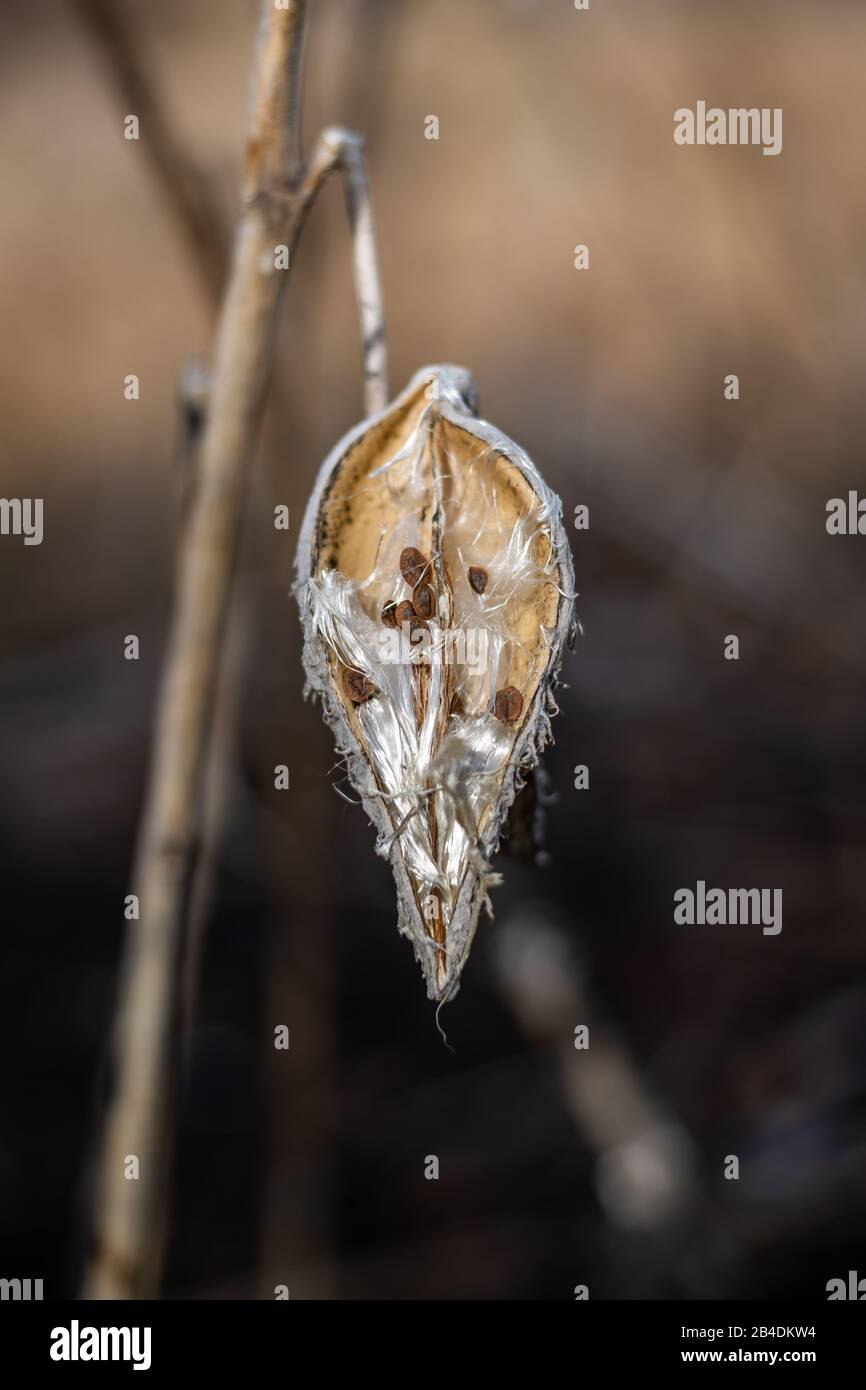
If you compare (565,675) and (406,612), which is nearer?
(406,612)

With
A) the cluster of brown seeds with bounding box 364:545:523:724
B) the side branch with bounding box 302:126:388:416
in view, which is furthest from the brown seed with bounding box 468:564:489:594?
the side branch with bounding box 302:126:388:416

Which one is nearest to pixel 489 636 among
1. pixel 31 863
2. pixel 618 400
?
pixel 31 863

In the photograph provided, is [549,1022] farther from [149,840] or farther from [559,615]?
[559,615]

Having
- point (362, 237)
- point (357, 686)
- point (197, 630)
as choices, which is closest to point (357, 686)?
point (357, 686)

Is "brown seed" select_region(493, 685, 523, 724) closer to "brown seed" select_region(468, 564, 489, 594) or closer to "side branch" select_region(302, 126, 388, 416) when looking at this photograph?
"brown seed" select_region(468, 564, 489, 594)

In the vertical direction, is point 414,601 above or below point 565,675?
below

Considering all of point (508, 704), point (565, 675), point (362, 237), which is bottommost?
point (508, 704)

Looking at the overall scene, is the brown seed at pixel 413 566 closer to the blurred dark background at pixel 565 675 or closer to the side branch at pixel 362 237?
the side branch at pixel 362 237

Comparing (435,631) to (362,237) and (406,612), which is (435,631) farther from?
(362,237)
